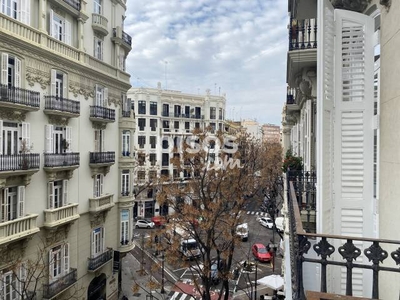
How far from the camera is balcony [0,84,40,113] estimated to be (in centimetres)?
1008

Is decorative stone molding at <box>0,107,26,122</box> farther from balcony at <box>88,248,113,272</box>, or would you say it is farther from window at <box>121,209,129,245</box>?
window at <box>121,209,129,245</box>

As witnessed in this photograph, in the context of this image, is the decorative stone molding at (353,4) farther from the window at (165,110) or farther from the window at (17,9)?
the window at (165,110)

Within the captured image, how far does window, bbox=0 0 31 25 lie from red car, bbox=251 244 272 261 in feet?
68.5

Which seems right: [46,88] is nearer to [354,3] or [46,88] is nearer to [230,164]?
[230,164]

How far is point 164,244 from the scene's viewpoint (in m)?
14.7

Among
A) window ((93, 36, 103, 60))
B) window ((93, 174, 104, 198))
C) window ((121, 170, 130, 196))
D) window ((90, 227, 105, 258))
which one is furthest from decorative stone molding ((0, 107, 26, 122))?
window ((121, 170, 130, 196))

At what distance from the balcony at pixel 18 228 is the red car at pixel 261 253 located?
16.9 m

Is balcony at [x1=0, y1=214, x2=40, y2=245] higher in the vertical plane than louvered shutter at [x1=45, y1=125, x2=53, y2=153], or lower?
lower

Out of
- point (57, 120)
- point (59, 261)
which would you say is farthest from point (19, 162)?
point (59, 261)

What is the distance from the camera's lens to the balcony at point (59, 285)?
12.1m


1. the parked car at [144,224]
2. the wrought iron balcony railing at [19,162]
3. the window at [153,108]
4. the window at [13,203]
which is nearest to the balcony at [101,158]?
the wrought iron balcony railing at [19,162]

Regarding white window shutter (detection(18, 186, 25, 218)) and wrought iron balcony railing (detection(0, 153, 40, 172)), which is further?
white window shutter (detection(18, 186, 25, 218))

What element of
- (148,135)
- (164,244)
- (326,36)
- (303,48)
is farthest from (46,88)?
(148,135)

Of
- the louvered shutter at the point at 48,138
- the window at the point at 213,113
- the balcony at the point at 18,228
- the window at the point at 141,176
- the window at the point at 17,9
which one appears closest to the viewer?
the balcony at the point at 18,228
